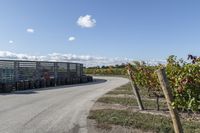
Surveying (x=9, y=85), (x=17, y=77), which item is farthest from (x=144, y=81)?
(x=17, y=77)

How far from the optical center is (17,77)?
31781mm

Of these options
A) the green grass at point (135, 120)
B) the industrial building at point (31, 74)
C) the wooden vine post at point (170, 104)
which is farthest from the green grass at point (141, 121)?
the industrial building at point (31, 74)

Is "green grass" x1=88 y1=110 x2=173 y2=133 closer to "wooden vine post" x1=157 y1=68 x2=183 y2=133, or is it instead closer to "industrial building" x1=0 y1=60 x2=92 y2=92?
"wooden vine post" x1=157 y1=68 x2=183 y2=133

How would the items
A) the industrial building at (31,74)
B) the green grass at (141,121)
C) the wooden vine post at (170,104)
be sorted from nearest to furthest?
1. the wooden vine post at (170,104)
2. the green grass at (141,121)
3. the industrial building at (31,74)

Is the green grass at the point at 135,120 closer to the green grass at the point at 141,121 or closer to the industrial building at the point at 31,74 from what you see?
the green grass at the point at 141,121

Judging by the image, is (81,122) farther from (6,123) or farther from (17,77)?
(17,77)

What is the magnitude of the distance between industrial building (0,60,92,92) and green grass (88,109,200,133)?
48.3ft

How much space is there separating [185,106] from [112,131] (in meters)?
3.80

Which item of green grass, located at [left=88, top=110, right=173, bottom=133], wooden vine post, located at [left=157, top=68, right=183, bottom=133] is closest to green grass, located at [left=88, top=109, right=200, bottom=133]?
green grass, located at [left=88, top=110, right=173, bottom=133]

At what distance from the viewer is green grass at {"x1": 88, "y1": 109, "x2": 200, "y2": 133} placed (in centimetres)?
1027

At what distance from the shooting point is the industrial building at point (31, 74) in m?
28.9

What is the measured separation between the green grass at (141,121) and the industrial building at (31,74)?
1473 cm

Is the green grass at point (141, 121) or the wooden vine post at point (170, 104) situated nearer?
the wooden vine post at point (170, 104)

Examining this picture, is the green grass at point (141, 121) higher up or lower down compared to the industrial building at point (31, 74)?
lower down
